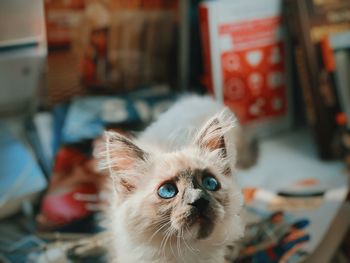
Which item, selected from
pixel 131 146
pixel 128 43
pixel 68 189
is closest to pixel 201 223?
pixel 131 146

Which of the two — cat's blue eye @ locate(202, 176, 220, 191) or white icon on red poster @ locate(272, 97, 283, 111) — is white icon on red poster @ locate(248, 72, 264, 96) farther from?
cat's blue eye @ locate(202, 176, 220, 191)

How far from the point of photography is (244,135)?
105 cm

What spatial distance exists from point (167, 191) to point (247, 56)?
2.27 ft

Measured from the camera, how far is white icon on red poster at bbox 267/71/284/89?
1132 mm

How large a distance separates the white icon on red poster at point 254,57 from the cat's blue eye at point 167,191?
2.23 ft

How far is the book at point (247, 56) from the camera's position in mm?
1062

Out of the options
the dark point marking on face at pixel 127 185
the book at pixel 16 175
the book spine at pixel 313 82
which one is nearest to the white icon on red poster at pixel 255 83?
the book spine at pixel 313 82

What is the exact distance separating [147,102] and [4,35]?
438mm

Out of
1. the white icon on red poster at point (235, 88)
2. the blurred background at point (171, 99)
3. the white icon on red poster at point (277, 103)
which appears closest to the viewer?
the blurred background at point (171, 99)

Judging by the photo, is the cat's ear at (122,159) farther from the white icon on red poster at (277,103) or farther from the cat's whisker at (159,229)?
the white icon on red poster at (277,103)

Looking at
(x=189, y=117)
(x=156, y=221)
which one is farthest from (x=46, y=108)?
(x=156, y=221)

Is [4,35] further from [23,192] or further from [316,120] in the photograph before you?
[316,120]

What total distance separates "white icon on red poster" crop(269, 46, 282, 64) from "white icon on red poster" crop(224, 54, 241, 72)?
0.37 feet

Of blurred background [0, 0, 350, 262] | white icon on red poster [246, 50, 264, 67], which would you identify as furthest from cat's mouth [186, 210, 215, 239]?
white icon on red poster [246, 50, 264, 67]
